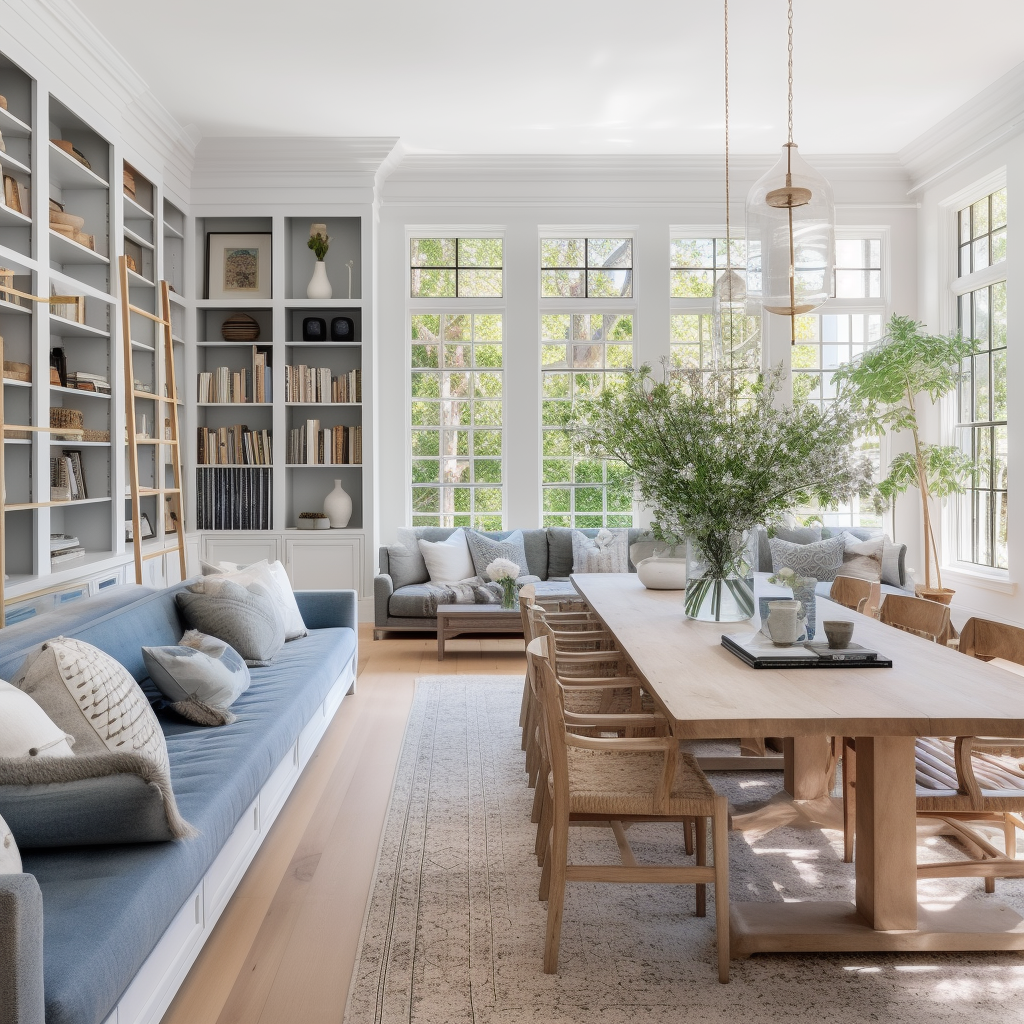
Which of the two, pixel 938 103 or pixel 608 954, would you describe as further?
pixel 938 103

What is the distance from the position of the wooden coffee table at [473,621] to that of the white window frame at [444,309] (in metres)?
1.71

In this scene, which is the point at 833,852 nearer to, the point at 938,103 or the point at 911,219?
the point at 938,103

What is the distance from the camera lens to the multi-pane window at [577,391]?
7727 mm

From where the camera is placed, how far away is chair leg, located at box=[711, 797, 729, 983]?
7.02 ft

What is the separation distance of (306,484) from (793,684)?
5871 mm

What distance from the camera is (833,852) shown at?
2895mm

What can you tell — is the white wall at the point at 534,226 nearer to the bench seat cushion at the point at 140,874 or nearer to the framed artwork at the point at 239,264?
the framed artwork at the point at 239,264

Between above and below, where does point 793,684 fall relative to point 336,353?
below

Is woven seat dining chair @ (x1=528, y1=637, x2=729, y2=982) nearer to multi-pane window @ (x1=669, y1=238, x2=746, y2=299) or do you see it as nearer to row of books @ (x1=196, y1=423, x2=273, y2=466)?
row of books @ (x1=196, y1=423, x2=273, y2=466)

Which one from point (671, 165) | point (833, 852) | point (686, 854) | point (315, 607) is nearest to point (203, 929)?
point (686, 854)

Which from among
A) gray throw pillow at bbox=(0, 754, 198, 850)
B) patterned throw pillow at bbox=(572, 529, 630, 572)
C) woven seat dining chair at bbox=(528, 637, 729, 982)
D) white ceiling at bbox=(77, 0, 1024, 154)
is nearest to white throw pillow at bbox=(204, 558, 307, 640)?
gray throw pillow at bbox=(0, 754, 198, 850)

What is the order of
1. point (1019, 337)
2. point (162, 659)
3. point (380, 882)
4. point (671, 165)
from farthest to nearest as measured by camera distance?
point (671, 165), point (1019, 337), point (162, 659), point (380, 882)

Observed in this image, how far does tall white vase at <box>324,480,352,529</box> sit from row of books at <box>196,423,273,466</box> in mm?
561

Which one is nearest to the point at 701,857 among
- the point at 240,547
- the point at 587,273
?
the point at 240,547
